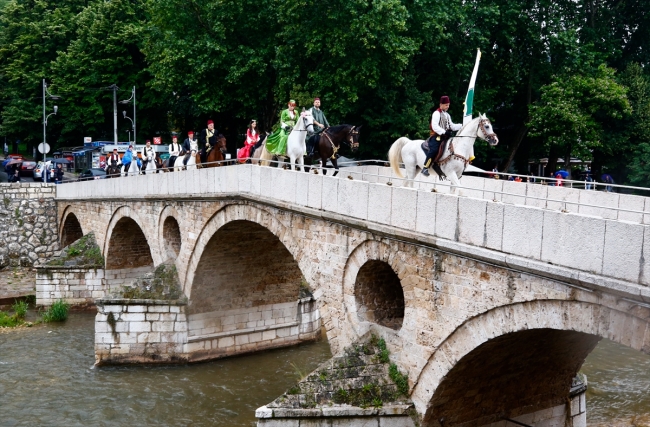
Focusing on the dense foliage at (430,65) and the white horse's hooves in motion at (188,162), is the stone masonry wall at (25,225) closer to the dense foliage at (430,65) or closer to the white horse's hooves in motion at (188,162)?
the dense foliage at (430,65)

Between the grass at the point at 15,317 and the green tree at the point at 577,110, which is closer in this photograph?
the grass at the point at 15,317

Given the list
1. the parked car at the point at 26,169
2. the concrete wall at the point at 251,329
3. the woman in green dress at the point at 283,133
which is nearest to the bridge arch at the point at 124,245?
the concrete wall at the point at 251,329

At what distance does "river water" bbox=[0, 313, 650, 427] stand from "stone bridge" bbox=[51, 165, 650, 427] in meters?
1.01

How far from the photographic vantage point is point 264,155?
15.6 metres

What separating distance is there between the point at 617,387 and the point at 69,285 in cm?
1731

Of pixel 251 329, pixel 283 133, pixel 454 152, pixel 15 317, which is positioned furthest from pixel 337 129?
pixel 15 317

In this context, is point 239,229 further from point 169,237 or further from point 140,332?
point 169,237

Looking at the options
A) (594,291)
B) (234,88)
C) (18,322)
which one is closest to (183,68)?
(234,88)

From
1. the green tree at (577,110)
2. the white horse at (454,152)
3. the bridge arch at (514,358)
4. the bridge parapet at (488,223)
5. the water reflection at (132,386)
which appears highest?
the green tree at (577,110)

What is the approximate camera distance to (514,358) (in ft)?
32.1

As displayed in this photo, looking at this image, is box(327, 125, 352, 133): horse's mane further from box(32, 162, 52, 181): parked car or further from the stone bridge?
box(32, 162, 52, 181): parked car

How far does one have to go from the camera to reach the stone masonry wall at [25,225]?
29516 millimetres

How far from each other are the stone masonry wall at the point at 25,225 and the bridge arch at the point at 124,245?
6343mm

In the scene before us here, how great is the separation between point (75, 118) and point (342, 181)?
3125cm
